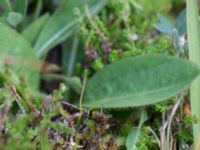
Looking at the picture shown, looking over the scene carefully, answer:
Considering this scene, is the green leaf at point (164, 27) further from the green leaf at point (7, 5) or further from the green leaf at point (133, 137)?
the green leaf at point (7, 5)

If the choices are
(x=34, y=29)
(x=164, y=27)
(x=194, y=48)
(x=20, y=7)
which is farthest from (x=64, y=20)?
(x=194, y=48)

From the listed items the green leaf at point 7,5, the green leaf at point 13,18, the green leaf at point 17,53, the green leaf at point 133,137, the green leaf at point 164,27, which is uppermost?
the green leaf at point 7,5

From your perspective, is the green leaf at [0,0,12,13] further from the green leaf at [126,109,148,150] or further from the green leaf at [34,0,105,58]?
the green leaf at [126,109,148,150]

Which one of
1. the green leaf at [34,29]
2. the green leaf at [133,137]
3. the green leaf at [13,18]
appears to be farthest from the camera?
the green leaf at [34,29]

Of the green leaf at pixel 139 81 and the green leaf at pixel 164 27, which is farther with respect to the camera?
the green leaf at pixel 164 27

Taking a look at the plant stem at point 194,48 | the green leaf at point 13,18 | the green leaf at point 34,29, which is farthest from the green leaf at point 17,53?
the plant stem at point 194,48

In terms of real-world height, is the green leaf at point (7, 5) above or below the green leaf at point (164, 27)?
above

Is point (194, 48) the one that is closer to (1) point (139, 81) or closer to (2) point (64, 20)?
(1) point (139, 81)
